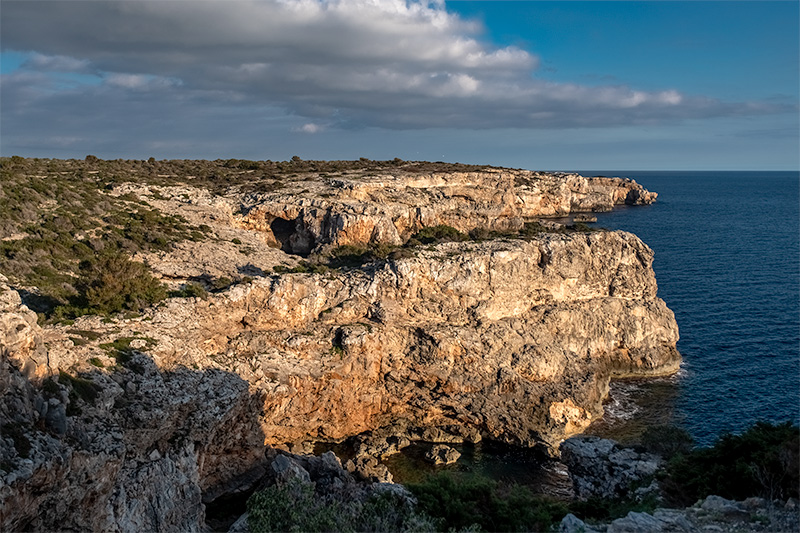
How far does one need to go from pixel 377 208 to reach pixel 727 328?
34565 mm

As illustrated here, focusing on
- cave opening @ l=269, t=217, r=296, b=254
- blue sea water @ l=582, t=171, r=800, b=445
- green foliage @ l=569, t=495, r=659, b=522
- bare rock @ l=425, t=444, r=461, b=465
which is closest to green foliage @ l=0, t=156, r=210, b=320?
cave opening @ l=269, t=217, r=296, b=254

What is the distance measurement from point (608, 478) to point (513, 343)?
39.8ft

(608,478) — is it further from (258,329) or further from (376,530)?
(258,329)

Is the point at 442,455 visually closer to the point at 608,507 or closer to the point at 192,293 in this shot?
the point at 608,507

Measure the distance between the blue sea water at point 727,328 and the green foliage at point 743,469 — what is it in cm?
1450

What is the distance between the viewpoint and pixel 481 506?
68.8 ft

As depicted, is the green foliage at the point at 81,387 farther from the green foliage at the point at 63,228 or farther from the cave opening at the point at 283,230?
the cave opening at the point at 283,230

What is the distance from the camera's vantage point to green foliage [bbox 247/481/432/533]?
55.7 ft

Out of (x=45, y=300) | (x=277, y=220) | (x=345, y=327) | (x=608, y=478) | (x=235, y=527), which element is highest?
(x=277, y=220)

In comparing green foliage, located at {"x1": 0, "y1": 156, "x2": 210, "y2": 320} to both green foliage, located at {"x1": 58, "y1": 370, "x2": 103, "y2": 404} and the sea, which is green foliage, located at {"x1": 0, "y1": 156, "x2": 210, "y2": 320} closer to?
green foliage, located at {"x1": 58, "y1": 370, "x2": 103, "y2": 404}

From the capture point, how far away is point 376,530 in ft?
57.1

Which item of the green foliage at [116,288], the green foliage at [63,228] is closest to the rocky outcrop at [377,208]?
the green foliage at [63,228]

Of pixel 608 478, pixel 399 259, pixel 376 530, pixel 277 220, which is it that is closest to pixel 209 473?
pixel 376 530

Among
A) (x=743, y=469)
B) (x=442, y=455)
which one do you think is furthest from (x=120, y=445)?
(x=743, y=469)
